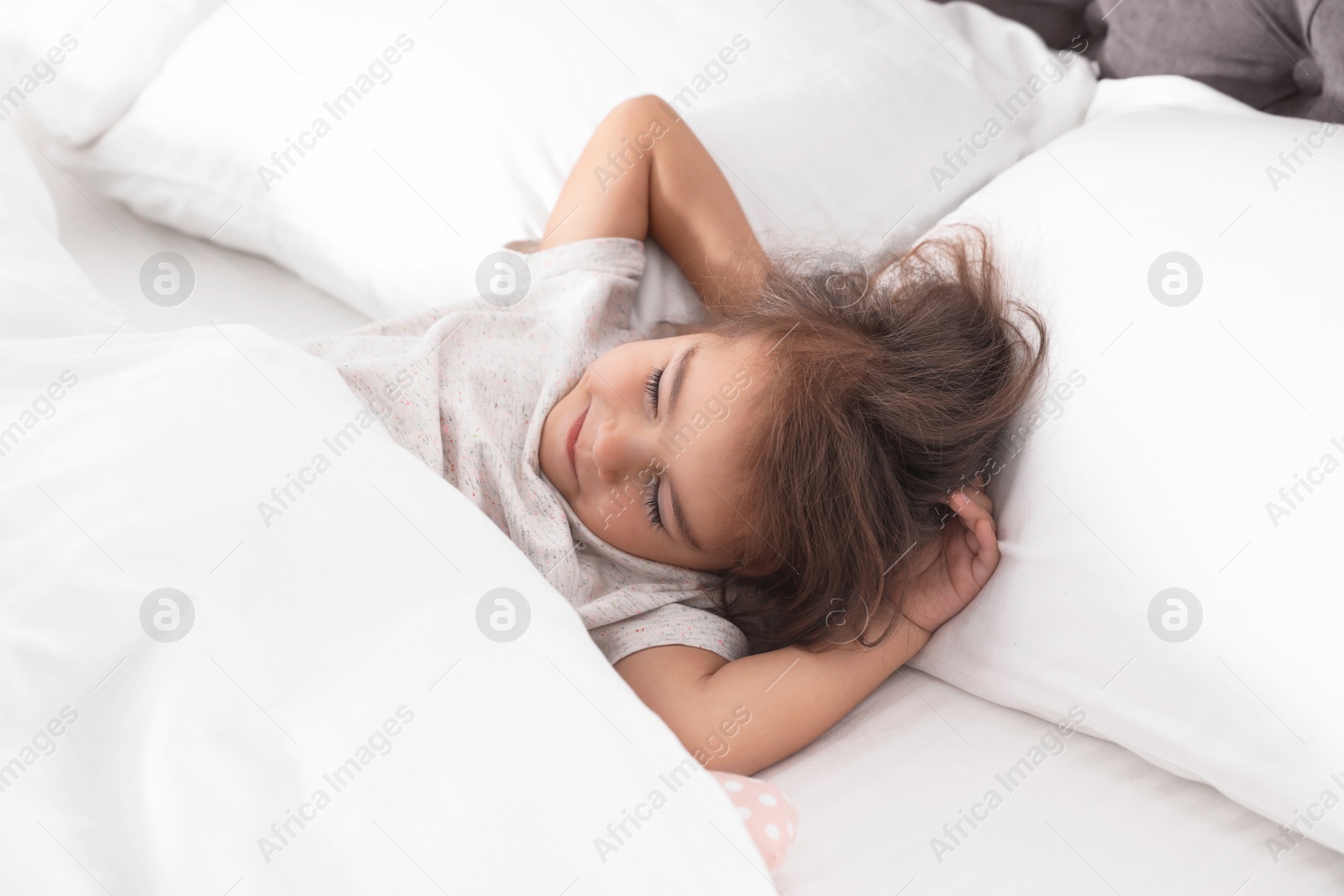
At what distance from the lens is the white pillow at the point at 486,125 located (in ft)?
3.72

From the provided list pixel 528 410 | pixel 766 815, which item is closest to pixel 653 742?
pixel 766 815

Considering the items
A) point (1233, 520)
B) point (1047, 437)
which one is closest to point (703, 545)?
point (1047, 437)

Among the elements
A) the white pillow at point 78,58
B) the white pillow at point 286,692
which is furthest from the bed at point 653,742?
the white pillow at point 78,58

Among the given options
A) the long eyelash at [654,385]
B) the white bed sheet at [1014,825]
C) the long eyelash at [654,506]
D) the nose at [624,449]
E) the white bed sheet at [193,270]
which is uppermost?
the white bed sheet at [193,270]

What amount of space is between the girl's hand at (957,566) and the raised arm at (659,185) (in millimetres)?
388

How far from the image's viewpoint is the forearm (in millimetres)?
786

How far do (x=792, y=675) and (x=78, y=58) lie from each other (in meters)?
1.17

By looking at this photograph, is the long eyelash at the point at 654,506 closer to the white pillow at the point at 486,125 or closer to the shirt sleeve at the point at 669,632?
the shirt sleeve at the point at 669,632

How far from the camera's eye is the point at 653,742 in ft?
1.93

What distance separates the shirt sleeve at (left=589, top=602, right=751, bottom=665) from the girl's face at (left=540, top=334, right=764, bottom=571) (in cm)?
5

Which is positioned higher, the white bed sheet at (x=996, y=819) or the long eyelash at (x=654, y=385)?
the long eyelash at (x=654, y=385)

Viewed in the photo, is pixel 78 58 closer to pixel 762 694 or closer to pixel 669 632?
pixel 669 632

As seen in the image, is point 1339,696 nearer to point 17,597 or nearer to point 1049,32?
point 17,597

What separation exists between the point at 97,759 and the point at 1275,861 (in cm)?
74
